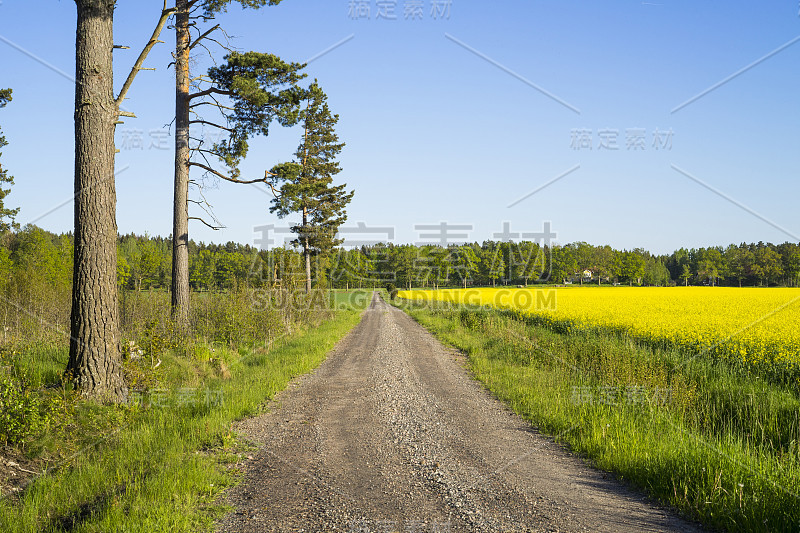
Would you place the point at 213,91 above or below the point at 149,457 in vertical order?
above

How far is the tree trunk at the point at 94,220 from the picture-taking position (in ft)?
22.1

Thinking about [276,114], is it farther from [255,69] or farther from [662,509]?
[662,509]

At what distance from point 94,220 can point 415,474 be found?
20.7 feet

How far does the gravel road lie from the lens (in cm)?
386

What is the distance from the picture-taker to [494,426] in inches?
266

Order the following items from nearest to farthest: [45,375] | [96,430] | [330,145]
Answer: [96,430] < [45,375] < [330,145]

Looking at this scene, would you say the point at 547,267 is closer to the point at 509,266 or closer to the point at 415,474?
the point at 509,266

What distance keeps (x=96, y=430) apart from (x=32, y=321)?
29.9 ft

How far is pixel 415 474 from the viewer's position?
16.1 feet

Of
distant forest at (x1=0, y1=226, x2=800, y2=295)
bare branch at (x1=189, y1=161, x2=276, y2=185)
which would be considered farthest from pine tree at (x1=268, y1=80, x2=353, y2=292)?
distant forest at (x1=0, y1=226, x2=800, y2=295)

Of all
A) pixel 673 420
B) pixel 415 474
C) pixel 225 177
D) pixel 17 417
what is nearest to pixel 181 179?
pixel 225 177

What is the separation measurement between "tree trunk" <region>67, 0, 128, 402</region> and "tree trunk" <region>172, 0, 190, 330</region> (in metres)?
5.21

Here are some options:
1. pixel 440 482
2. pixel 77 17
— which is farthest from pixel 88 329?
pixel 440 482

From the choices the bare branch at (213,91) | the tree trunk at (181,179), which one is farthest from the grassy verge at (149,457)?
the bare branch at (213,91)
